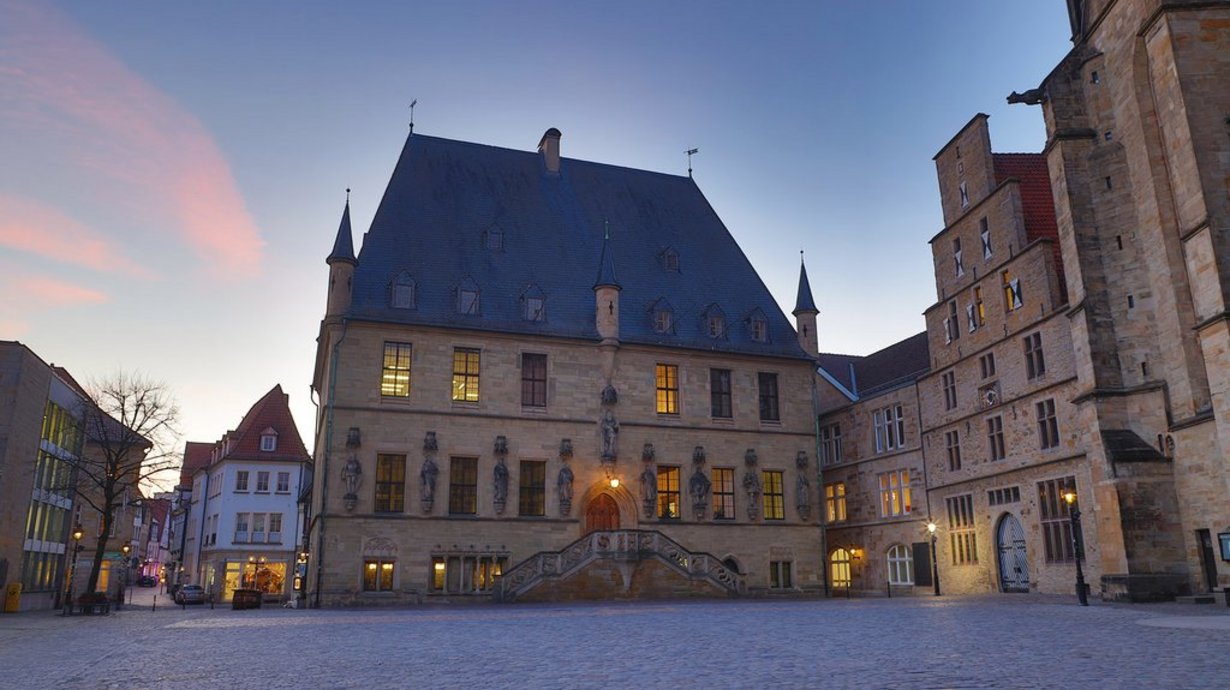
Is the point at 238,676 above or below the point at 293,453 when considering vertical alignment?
below

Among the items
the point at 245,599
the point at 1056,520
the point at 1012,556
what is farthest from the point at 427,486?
the point at 1056,520

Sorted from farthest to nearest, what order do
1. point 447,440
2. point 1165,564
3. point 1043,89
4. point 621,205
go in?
1. point 621,205
2. point 447,440
3. point 1043,89
4. point 1165,564

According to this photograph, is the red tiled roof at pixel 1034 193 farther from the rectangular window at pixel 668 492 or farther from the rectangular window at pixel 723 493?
the rectangular window at pixel 668 492

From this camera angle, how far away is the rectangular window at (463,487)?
33594 mm

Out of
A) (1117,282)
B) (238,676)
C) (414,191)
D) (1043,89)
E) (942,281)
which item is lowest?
(238,676)

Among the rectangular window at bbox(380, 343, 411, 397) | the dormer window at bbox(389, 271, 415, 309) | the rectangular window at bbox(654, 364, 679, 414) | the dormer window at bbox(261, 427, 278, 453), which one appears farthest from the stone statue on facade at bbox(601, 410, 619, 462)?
the dormer window at bbox(261, 427, 278, 453)

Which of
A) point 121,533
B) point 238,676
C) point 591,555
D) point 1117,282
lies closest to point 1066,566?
point 1117,282

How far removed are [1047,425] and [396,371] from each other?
22.5 meters

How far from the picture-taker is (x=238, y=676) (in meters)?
10.5

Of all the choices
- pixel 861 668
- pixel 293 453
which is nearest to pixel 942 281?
pixel 861 668

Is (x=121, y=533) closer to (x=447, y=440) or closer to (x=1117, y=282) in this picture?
(x=447, y=440)

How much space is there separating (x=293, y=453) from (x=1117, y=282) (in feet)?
169

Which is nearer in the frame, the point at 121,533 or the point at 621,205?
the point at 621,205

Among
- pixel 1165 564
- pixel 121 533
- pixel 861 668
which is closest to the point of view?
pixel 861 668
